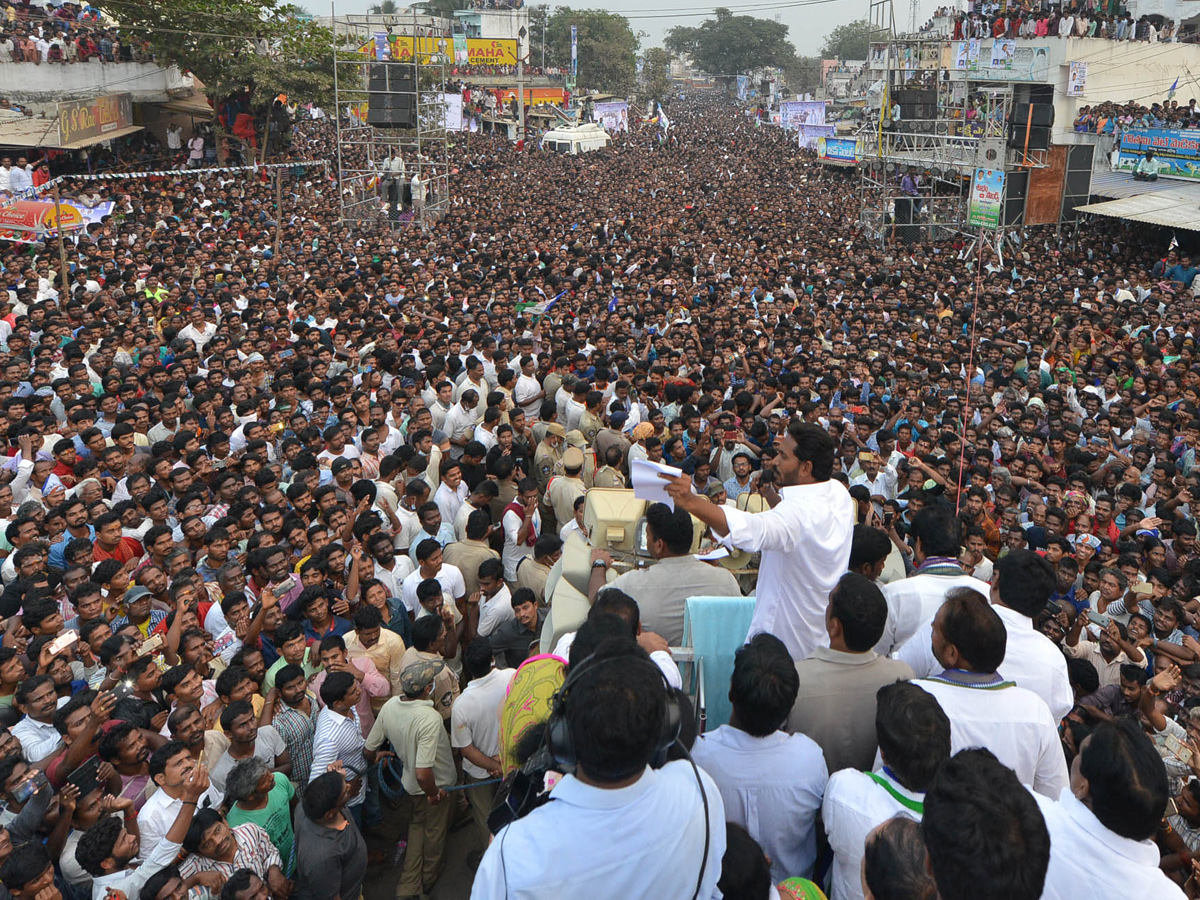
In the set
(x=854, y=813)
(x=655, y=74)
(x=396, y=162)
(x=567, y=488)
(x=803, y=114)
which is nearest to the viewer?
(x=854, y=813)

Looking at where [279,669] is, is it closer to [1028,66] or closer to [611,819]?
[611,819]

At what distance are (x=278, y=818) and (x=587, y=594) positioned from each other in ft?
4.44

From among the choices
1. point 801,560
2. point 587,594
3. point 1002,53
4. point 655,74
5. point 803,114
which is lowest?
point 587,594

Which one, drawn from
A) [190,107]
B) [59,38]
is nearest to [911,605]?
[59,38]

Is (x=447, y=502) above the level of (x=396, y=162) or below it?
below

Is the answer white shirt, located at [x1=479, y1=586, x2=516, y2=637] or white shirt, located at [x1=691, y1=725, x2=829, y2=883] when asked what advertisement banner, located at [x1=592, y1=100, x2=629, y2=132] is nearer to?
white shirt, located at [x1=479, y1=586, x2=516, y2=637]

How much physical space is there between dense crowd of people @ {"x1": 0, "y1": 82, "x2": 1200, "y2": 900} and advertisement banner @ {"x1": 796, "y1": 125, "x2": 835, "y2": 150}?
71.4ft

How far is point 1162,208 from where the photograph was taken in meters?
16.3

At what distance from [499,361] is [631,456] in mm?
2123

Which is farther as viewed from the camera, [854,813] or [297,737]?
[297,737]

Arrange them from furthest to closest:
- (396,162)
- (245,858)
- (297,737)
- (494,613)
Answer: (396,162) < (494,613) < (297,737) < (245,858)

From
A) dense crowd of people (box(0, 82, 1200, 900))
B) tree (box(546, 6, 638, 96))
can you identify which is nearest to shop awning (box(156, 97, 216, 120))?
dense crowd of people (box(0, 82, 1200, 900))

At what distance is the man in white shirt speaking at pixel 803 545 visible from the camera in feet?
9.32

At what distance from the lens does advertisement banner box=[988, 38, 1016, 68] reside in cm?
2241
